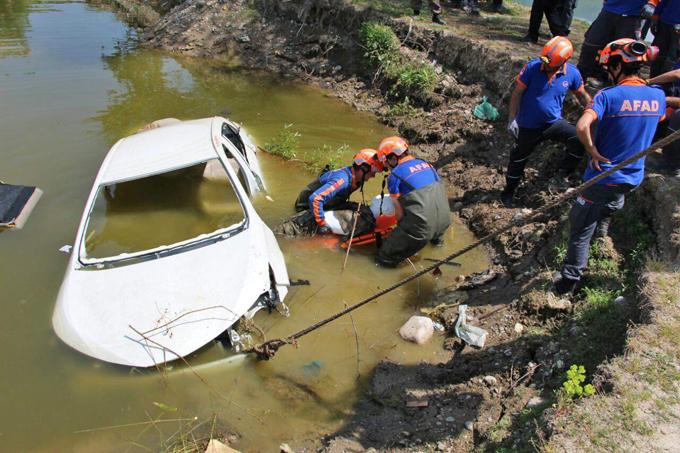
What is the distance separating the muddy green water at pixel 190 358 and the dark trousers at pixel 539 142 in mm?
953

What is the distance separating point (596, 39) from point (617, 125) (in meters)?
3.45

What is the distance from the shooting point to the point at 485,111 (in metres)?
7.64

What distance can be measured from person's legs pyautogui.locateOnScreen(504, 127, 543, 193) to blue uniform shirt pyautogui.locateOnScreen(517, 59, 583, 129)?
123mm

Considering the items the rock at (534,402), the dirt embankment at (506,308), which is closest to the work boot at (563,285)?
the dirt embankment at (506,308)

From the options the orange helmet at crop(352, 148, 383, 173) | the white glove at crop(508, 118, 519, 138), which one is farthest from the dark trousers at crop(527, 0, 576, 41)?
the orange helmet at crop(352, 148, 383, 173)

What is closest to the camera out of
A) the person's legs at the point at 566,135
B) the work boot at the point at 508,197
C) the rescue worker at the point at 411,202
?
the rescue worker at the point at 411,202

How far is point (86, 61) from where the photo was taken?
1166cm

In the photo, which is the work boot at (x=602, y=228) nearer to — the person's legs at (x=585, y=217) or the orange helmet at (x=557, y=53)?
the person's legs at (x=585, y=217)

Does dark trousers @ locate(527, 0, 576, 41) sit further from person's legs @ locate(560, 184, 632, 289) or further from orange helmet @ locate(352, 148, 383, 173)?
person's legs @ locate(560, 184, 632, 289)

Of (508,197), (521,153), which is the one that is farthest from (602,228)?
(508,197)

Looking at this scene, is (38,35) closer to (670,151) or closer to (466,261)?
(466,261)

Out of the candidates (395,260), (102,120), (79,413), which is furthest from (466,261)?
(102,120)

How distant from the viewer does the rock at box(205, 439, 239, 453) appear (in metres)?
3.13

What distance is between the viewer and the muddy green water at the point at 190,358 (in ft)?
11.6
